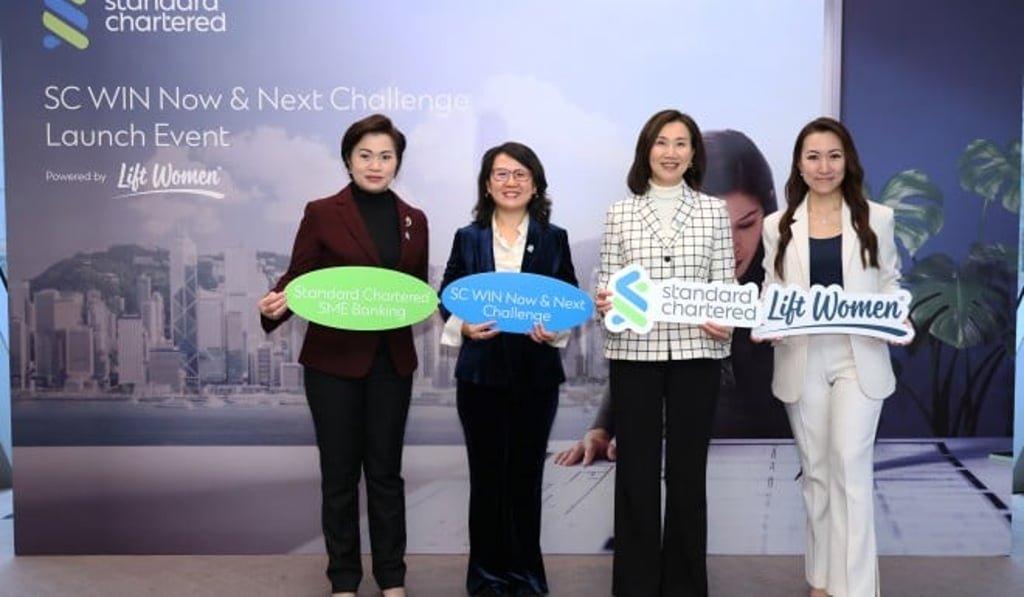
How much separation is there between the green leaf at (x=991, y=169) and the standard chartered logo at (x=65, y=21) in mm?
3773

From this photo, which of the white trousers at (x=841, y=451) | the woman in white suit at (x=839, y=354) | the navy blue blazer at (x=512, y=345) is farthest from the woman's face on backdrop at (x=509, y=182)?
the white trousers at (x=841, y=451)

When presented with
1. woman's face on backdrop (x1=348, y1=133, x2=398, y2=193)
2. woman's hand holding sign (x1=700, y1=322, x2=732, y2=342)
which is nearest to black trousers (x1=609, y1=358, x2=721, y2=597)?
woman's hand holding sign (x1=700, y1=322, x2=732, y2=342)

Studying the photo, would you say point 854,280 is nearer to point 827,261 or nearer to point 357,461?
point 827,261

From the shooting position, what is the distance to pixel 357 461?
10.3 ft

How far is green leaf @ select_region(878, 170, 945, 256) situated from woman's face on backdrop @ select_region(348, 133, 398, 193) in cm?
214

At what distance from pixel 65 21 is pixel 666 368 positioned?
2.90m

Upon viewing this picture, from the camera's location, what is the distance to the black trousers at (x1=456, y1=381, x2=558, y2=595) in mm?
3117

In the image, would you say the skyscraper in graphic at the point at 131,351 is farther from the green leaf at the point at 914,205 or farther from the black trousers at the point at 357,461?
the green leaf at the point at 914,205

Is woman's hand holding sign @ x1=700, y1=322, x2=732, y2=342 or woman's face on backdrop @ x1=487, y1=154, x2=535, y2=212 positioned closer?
woman's hand holding sign @ x1=700, y1=322, x2=732, y2=342

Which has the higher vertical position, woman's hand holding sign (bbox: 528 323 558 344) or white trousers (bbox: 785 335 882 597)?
woman's hand holding sign (bbox: 528 323 558 344)

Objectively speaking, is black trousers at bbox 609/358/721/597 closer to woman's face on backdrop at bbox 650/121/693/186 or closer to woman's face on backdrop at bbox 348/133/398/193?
woman's face on backdrop at bbox 650/121/693/186

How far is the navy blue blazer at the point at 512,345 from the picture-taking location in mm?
3064

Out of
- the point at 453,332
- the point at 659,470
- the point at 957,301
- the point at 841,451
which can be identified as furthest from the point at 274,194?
the point at 957,301

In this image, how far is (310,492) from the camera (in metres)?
3.91
